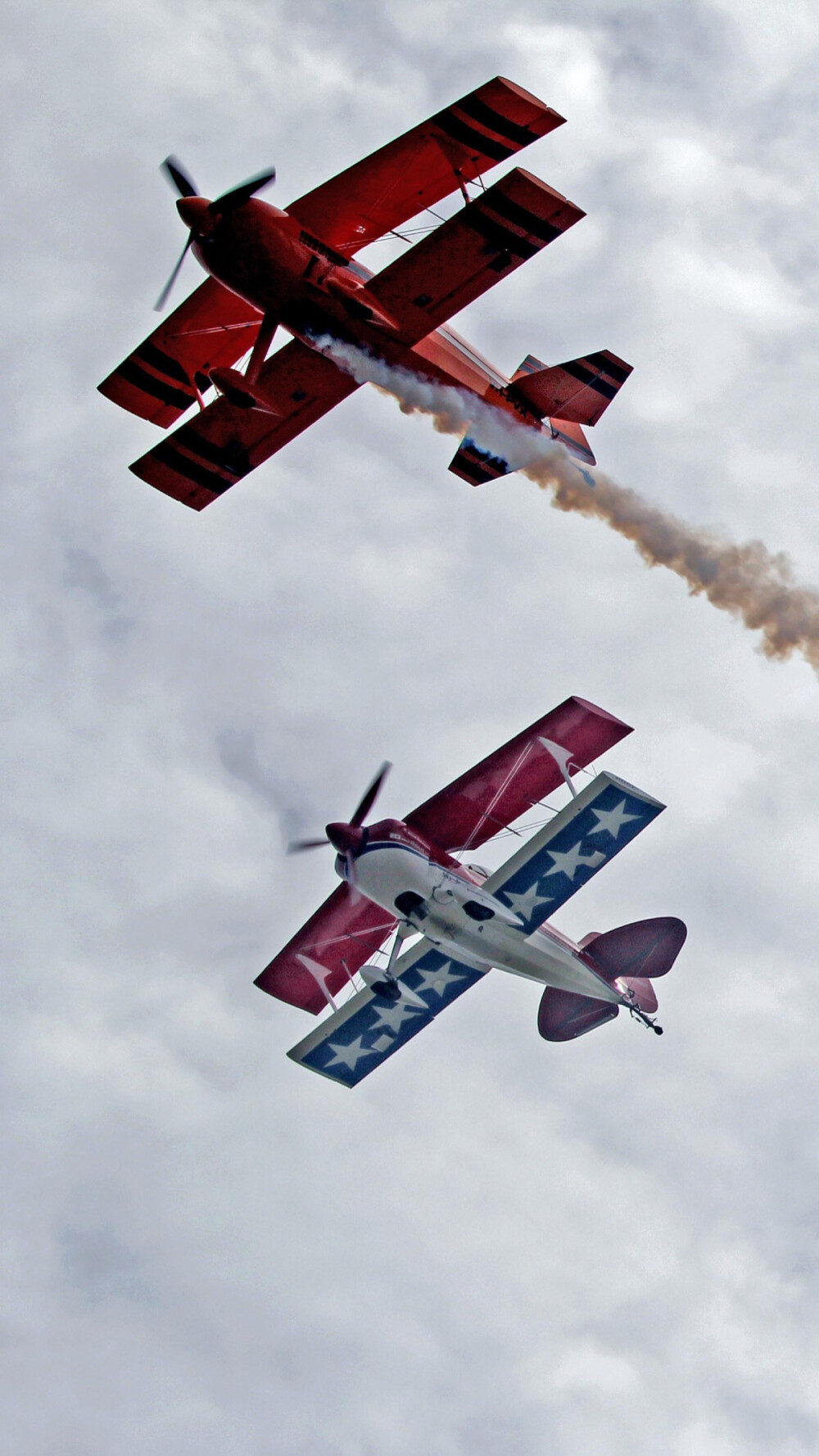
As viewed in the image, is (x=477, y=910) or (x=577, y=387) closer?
(x=477, y=910)

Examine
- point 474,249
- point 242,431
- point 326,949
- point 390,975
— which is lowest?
point 390,975

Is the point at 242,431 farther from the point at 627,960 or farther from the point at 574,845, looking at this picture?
the point at 627,960

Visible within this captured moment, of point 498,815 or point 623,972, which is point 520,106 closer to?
point 498,815

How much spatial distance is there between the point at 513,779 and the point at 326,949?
4469 mm

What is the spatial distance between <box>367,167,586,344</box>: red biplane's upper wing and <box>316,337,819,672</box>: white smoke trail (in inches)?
94.8

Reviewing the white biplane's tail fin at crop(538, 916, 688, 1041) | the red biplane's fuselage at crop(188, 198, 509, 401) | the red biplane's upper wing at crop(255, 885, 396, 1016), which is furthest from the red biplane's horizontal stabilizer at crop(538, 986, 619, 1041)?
the red biplane's fuselage at crop(188, 198, 509, 401)

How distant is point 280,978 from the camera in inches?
1171

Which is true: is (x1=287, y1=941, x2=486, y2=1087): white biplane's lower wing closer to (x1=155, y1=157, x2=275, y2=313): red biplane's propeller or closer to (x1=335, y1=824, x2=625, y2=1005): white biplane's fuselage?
(x1=335, y1=824, x2=625, y2=1005): white biplane's fuselage

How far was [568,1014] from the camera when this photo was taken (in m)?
29.1

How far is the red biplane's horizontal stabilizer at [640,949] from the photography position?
28125mm

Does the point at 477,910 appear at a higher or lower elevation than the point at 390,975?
higher

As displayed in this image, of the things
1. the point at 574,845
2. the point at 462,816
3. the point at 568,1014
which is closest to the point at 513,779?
the point at 462,816

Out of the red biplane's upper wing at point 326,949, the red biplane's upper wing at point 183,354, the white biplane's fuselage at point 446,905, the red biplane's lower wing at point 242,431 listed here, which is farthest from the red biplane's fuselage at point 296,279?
the red biplane's upper wing at point 326,949

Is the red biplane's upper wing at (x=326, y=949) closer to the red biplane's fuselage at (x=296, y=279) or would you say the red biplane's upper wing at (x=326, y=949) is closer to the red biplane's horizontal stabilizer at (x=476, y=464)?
the red biplane's horizontal stabilizer at (x=476, y=464)
